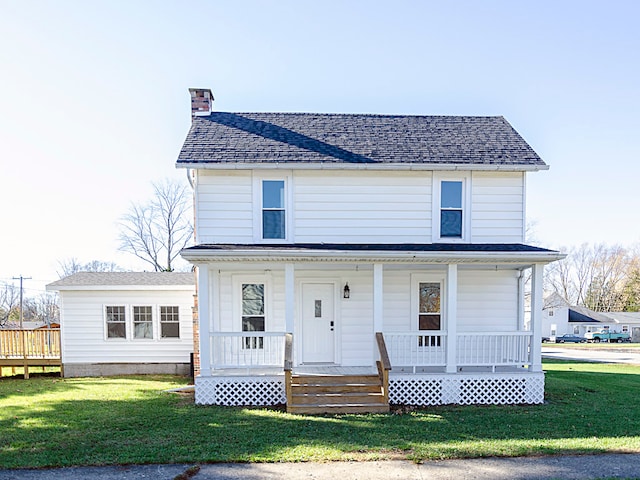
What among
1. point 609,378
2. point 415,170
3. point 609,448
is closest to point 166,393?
point 415,170

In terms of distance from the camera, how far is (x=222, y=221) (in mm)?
9852

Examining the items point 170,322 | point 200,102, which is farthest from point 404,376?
point 200,102

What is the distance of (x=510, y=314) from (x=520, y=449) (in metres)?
5.06

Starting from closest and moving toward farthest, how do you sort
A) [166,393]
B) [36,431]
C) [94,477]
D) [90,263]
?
1. [94,477]
2. [36,431]
3. [166,393]
4. [90,263]

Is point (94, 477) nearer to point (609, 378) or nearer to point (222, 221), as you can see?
point (222, 221)

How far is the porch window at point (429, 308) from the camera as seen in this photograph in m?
10.3

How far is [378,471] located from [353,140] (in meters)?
8.26

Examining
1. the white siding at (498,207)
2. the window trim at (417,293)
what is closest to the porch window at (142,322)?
the window trim at (417,293)

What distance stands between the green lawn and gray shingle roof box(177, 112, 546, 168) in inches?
225

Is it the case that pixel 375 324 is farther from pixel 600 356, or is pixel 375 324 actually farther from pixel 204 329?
pixel 600 356

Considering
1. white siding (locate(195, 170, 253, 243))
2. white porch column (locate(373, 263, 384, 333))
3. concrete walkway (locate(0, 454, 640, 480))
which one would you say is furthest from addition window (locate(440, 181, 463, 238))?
concrete walkway (locate(0, 454, 640, 480))

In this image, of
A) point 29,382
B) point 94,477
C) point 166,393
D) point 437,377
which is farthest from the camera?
point 29,382

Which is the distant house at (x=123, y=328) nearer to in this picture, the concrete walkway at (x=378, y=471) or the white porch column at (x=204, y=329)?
the white porch column at (x=204, y=329)

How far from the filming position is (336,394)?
827cm
